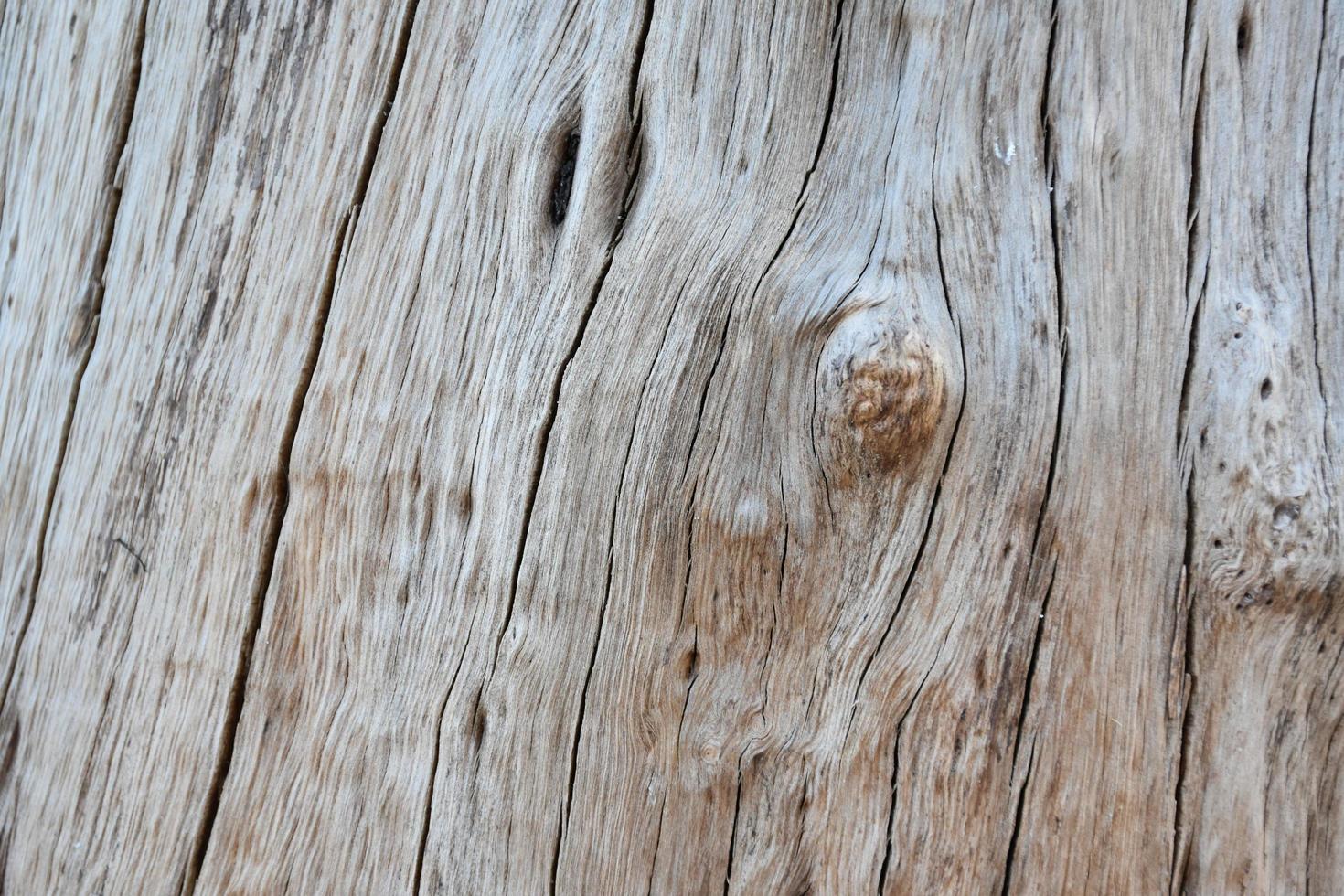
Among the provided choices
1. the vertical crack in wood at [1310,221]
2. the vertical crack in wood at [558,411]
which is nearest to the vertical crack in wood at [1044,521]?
the vertical crack in wood at [1310,221]

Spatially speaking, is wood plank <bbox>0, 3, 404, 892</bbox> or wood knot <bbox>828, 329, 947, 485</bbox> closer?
wood knot <bbox>828, 329, 947, 485</bbox>

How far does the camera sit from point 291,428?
1.39m

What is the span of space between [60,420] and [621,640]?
42.7 inches

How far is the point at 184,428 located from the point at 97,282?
0.33m

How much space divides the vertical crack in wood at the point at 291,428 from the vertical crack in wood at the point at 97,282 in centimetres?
44

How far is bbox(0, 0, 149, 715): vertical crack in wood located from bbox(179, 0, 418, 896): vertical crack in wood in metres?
0.44

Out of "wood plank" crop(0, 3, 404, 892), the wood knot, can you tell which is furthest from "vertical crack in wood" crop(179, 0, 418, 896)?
the wood knot

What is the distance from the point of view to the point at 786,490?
1.27m

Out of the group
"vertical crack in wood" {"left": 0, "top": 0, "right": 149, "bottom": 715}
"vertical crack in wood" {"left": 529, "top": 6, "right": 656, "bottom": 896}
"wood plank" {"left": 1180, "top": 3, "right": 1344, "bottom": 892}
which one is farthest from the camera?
"vertical crack in wood" {"left": 0, "top": 0, "right": 149, "bottom": 715}

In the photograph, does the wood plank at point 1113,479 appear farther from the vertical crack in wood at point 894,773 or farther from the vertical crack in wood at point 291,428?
the vertical crack in wood at point 291,428

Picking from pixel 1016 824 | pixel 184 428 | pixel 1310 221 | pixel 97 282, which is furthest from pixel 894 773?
pixel 97 282

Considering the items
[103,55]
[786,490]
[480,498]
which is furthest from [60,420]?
[786,490]

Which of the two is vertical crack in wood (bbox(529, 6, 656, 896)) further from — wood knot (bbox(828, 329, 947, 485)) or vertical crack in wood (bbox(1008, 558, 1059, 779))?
vertical crack in wood (bbox(1008, 558, 1059, 779))

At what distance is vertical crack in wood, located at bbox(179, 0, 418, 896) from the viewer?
138 centimetres
